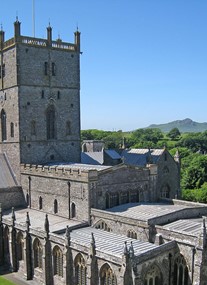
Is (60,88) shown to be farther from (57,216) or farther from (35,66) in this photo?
(57,216)

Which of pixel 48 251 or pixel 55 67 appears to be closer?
pixel 48 251

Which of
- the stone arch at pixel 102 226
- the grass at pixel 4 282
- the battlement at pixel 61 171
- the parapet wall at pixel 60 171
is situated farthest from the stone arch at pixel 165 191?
the grass at pixel 4 282

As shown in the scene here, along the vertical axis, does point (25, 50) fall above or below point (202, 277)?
above

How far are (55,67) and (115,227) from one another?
24642mm

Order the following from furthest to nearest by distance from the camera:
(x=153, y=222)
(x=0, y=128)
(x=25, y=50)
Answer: (x=0, y=128)
(x=25, y=50)
(x=153, y=222)

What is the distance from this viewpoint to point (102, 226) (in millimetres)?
36500

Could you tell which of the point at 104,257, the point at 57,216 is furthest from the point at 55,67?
the point at 104,257

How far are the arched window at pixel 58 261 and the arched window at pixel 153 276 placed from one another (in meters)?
8.46

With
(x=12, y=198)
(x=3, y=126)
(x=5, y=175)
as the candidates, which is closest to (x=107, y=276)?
(x=12, y=198)

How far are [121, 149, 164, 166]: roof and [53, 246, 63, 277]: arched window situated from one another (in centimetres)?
2195

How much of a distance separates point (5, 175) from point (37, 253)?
14.5 m

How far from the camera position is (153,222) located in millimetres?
33125

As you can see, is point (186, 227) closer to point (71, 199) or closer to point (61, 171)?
point (71, 199)

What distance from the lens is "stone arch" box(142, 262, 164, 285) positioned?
2872 centimetres
